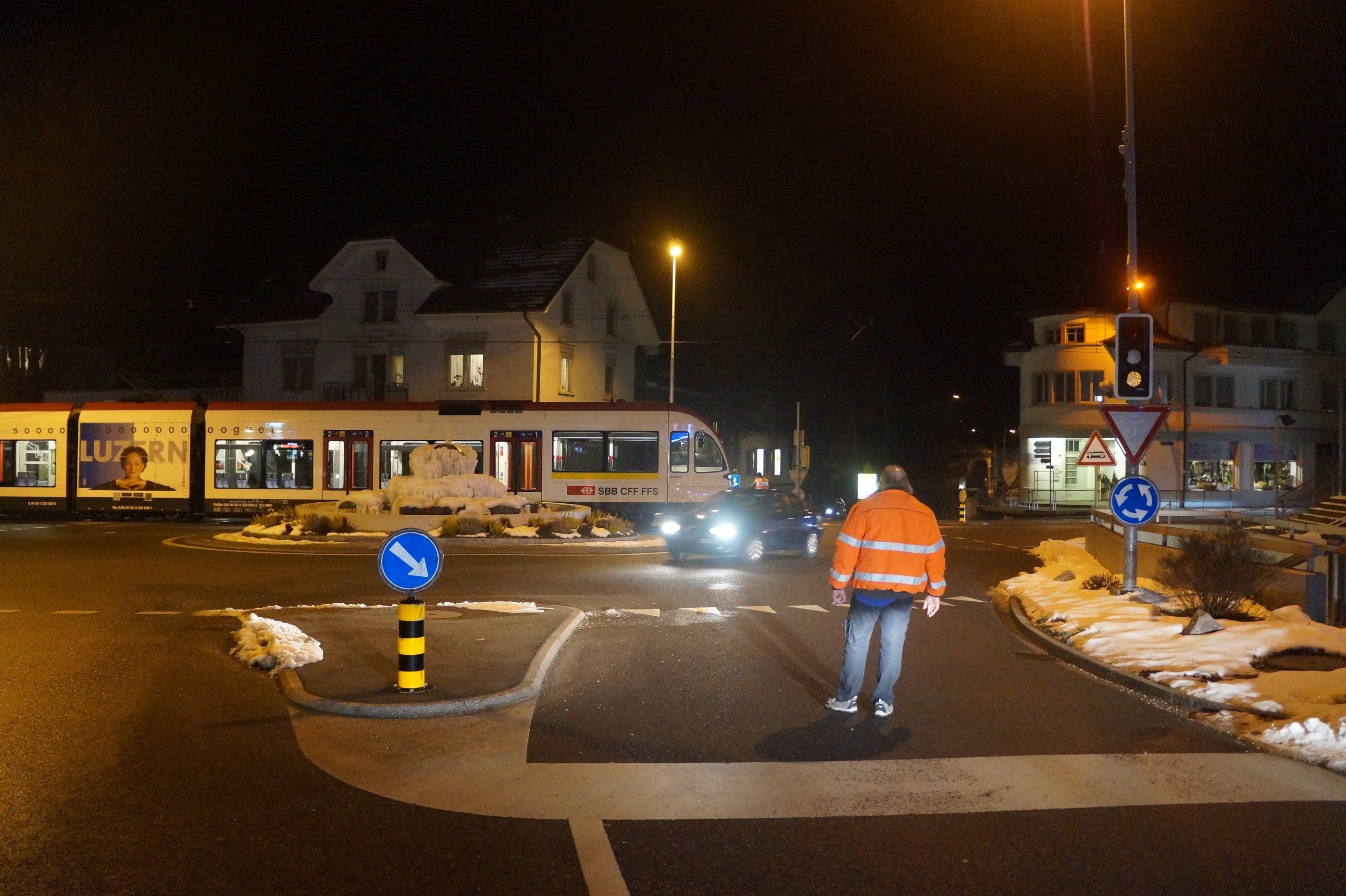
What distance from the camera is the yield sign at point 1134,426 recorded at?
44.0 ft

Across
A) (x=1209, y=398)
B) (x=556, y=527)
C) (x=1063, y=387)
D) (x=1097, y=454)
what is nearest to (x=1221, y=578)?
(x=1097, y=454)

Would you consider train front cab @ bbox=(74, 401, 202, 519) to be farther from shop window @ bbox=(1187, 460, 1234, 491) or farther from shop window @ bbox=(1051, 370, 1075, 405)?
shop window @ bbox=(1187, 460, 1234, 491)

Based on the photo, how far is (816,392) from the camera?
54.5 m

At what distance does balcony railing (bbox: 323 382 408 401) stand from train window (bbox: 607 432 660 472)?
55.0 ft

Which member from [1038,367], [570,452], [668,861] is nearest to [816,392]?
[1038,367]

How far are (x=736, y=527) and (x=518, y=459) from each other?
11.8 m

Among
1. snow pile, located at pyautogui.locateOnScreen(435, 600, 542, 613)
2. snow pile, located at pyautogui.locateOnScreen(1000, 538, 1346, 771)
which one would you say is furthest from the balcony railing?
snow pile, located at pyautogui.locateOnScreen(1000, 538, 1346, 771)

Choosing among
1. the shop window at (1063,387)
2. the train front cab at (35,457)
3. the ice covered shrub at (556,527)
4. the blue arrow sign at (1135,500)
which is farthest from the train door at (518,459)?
the shop window at (1063,387)

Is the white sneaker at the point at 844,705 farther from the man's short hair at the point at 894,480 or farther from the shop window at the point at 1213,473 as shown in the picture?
the shop window at the point at 1213,473

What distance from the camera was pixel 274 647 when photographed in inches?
400

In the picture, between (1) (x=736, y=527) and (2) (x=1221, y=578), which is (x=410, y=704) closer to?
(2) (x=1221, y=578)

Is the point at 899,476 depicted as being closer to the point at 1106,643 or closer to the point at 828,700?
the point at 828,700

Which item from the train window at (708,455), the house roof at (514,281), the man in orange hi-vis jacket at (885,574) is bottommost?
the man in orange hi-vis jacket at (885,574)

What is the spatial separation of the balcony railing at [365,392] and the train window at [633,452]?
1676cm
